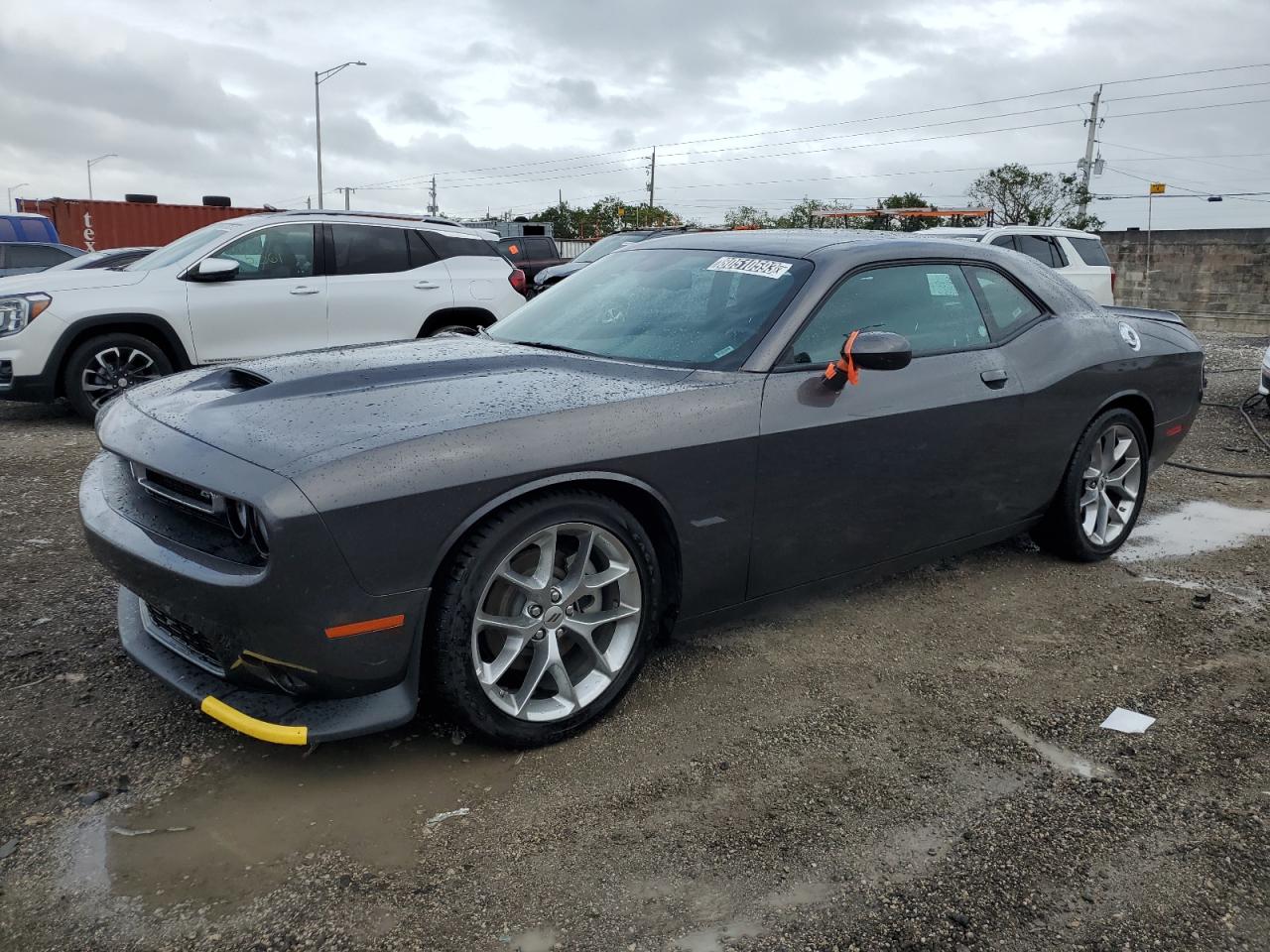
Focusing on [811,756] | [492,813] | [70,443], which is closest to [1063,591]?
[811,756]

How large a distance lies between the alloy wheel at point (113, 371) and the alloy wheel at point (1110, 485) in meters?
6.49

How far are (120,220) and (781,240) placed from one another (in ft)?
93.0

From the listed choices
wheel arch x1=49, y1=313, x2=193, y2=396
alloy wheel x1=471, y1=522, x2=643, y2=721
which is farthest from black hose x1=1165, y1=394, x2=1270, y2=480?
wheel arch x1=49, y1=313, x2=193, y2=396

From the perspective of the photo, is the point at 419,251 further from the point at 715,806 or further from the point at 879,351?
the point at 715,806

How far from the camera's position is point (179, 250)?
8.13 metres

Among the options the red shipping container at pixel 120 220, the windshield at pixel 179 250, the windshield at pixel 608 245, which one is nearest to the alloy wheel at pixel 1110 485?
the windshield at pixel 179 250

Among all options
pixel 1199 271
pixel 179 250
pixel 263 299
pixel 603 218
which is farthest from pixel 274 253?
pixel 603 218

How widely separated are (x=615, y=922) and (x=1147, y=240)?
1253 inches

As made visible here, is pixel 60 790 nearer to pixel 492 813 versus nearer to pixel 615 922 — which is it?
pixel 492 813

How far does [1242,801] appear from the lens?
2818 millimetres

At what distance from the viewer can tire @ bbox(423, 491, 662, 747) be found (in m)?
2.70

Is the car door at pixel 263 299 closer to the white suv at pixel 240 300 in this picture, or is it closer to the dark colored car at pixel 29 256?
the white suv at pixel 240 300

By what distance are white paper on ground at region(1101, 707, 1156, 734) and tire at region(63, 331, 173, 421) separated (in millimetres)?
6864

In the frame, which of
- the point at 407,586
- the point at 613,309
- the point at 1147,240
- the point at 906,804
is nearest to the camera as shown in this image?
the point at 407,586
